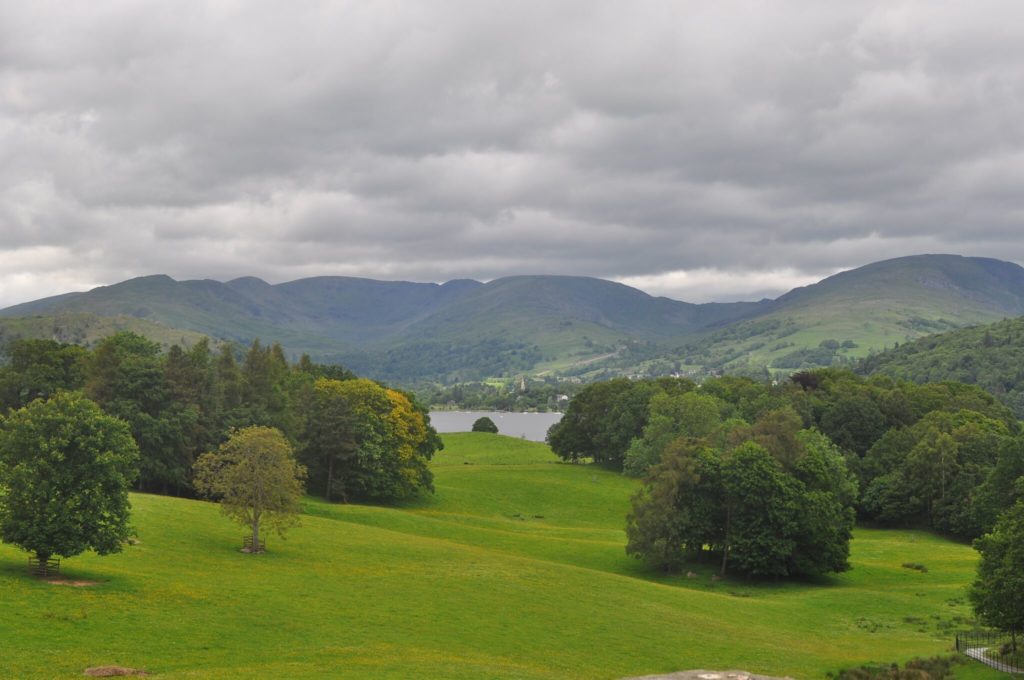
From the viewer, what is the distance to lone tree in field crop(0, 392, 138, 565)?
43.8m

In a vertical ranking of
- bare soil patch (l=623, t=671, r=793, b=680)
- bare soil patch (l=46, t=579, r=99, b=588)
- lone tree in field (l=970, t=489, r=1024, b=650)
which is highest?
lone tree in field (l=970, t=489, r=1024, b=650)

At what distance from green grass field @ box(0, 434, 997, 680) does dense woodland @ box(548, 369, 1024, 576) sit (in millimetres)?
4028

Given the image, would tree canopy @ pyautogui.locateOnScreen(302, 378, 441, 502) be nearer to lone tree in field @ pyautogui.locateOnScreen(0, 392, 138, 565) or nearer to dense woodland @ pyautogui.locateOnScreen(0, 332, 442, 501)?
dense woodland @ pyautogui.locateOnScreen(0, 332, 442, 501)

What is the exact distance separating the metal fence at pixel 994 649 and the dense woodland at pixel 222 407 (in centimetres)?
6432

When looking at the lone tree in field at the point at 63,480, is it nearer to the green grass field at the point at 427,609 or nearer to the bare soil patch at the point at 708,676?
the green grass field at the point at 427,609

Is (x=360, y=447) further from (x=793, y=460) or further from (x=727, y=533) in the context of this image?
(x=793, y=460)

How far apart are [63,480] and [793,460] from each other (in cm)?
6412

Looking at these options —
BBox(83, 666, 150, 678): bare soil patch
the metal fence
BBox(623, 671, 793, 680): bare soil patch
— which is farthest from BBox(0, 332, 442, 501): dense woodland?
the metal fence

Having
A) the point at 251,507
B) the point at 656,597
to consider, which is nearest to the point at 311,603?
the point at 251,507

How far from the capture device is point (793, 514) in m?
74.8

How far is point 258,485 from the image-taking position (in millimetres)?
62281

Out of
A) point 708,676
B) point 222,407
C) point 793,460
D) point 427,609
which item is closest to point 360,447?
point 222,407

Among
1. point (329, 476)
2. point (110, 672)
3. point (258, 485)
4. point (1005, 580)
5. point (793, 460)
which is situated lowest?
point (110, 672)

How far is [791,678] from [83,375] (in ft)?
284
